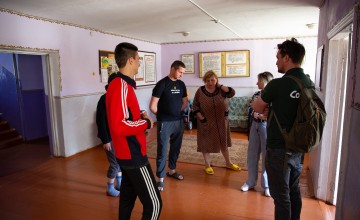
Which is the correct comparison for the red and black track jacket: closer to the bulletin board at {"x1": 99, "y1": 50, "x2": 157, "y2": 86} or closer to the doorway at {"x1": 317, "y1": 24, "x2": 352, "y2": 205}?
the doorway at {"x1": 317, "y1": 24, "x2": 352, "y2": 205}

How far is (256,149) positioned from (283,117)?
128cm

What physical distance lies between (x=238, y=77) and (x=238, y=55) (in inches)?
22.0

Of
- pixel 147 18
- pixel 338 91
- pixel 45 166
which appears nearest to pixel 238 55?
pixel 147 18

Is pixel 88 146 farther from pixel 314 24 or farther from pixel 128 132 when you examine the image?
pixel 314 24

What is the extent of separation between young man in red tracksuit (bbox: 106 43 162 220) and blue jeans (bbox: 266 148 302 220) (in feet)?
2.59

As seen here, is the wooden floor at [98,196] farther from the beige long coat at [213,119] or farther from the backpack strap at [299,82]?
the backpack strap at [299,82]

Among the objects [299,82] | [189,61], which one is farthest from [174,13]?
[189,61]

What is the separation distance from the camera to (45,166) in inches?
152

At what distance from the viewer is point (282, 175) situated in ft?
5.46

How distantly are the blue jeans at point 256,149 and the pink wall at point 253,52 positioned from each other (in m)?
3.96

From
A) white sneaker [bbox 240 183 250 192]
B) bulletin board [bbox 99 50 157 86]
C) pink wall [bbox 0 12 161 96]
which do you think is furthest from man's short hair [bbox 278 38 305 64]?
bulletin board [bbox 99 50 157 86]

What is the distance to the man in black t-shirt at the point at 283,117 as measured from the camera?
1.59 meters

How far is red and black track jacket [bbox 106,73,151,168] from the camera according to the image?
5.10 ft

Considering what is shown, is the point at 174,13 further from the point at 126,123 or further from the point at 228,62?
the point at 228,62
